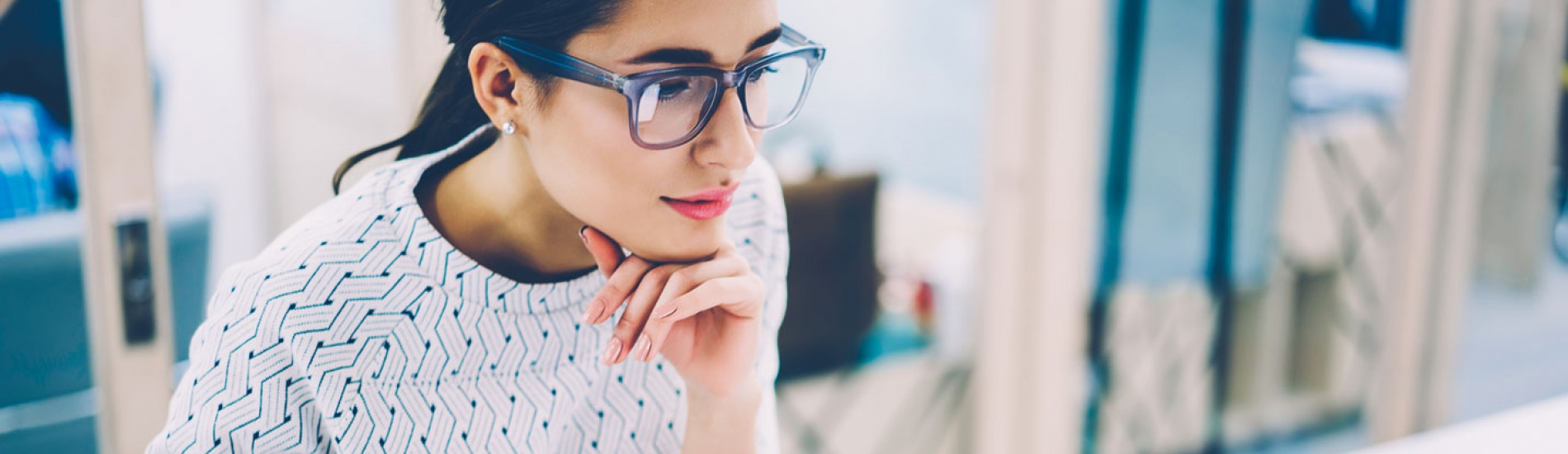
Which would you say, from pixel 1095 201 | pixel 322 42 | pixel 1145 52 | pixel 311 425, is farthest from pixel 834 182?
pixel 311 425

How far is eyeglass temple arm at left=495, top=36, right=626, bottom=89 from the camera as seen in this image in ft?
2.57

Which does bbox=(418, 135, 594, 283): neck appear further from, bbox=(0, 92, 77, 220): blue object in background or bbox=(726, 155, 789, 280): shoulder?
bbox=(0, 92, 77, 220): blue object in background

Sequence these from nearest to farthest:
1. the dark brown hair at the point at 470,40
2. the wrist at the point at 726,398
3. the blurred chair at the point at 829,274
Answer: the dark brown hair at the point at 470,40 < the wrist at the point at 726,398 < the blurred chair at the point at 829,274

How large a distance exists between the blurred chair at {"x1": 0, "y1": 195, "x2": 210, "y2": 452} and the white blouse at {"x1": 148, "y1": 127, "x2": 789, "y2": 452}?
0.59 m

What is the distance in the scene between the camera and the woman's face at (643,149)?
0.78m

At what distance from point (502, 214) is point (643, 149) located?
0.45 ft

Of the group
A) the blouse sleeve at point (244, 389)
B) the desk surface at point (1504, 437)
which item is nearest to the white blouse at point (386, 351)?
the blouse sleeve at point (244, 389)

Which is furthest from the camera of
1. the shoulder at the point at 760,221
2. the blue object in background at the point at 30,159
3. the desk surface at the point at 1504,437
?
the blue object in background at the point at 30,159

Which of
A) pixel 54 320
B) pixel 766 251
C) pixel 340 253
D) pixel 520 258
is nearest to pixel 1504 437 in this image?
pixel 766 251

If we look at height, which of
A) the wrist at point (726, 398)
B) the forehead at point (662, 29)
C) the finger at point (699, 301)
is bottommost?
the wrist at point (726, 398)

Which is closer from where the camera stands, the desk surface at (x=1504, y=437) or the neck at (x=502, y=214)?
the neck at (x=502, y=214)

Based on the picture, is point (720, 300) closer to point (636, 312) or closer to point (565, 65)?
point (636, 312)

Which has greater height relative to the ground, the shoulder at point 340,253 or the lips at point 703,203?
the lips at point 703,203

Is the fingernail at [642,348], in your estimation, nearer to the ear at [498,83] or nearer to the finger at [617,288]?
the finger at [617,288]
